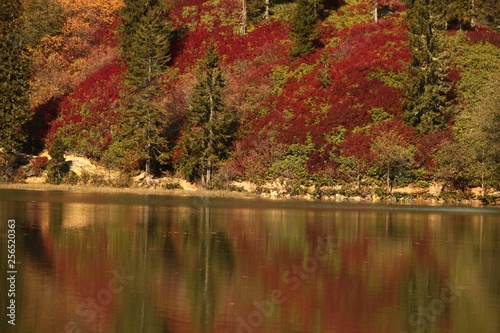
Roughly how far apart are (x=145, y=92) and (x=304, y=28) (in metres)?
18.1

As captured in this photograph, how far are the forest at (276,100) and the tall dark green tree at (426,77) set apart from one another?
5.0 inches

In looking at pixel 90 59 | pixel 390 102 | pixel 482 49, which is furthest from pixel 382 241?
pixel 90 59

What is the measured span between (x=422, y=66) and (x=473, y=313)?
5091cm

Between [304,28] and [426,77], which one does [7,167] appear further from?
[426,77]

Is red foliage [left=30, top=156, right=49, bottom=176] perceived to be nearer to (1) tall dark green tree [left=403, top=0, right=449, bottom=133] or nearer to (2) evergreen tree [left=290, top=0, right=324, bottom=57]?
(2) evergreen tree [left=290, top=0, right=324, bottom=57]

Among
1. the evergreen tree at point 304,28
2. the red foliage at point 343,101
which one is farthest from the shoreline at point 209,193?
the evergreen tree at point 304,28

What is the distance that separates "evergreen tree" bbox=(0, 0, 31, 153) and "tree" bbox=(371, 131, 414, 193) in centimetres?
3202

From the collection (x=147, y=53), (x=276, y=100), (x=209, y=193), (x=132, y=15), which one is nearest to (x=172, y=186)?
(x=209, y=193)

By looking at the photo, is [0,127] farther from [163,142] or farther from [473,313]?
[473,313]

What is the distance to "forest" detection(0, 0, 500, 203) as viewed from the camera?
64.8m

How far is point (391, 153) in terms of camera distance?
6284cm

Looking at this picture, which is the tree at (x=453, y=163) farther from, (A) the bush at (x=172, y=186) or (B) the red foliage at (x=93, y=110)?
(B) the red foliage at (x=93, y=110)

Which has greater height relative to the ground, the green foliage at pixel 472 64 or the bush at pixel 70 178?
the green foliage at pixel 472 64

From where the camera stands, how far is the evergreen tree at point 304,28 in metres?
79.6
